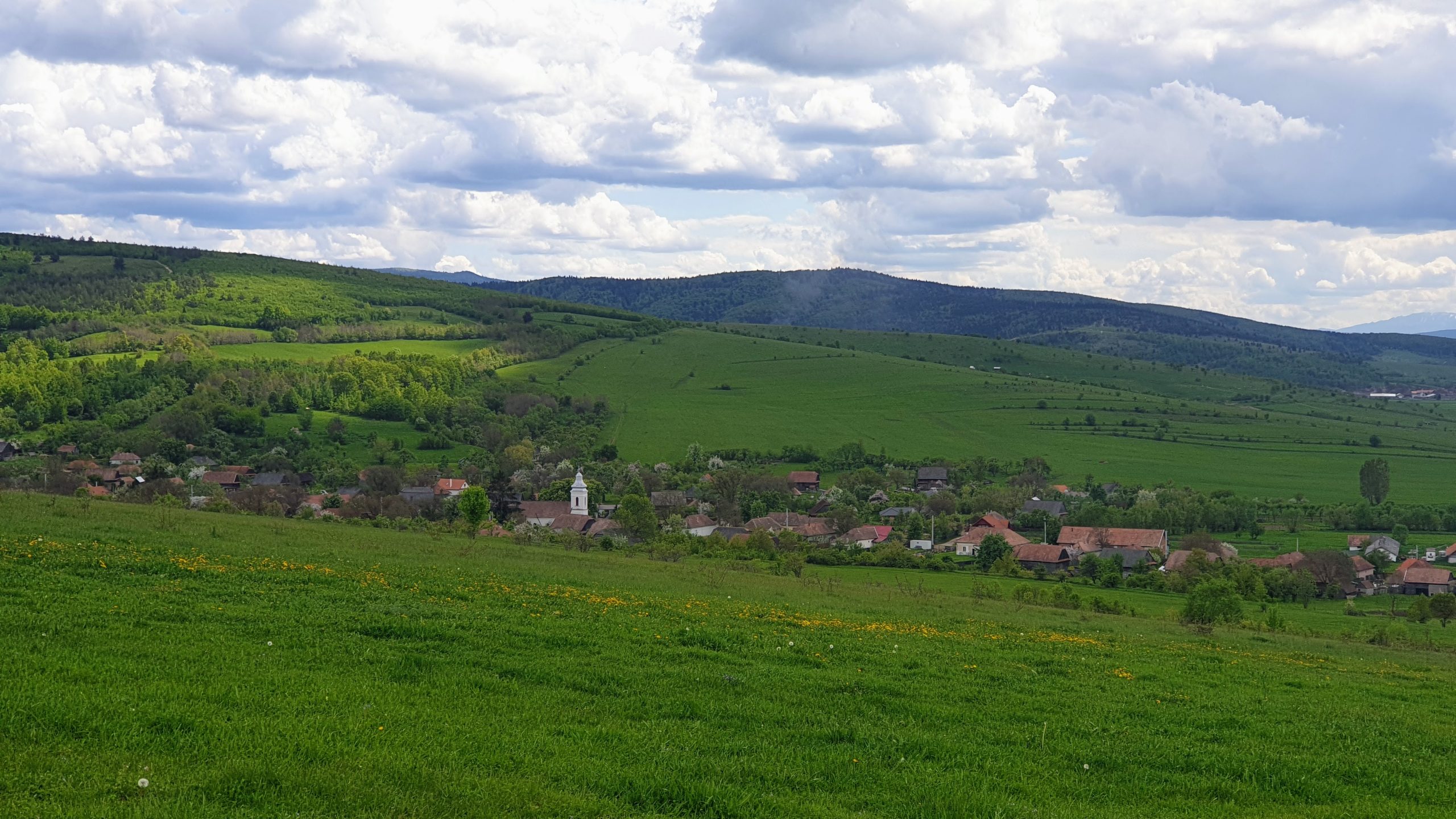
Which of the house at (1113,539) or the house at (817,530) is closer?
the house at (1113,539)

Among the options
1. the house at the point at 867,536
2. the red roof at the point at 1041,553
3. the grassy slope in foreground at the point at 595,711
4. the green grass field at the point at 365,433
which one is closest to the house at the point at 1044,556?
the red roof at the point at 1041,553

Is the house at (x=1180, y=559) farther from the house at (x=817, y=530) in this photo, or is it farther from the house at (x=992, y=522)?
the house at (x=817, y=530)

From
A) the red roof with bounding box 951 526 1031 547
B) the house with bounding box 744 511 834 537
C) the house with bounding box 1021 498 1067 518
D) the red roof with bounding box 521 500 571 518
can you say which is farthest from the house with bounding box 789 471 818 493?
the red roof with bounding box 521 500 571 518

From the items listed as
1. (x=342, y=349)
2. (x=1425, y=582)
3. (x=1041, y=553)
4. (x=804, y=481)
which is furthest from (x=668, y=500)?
(x=342, y=349)

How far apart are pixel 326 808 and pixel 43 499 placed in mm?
34020

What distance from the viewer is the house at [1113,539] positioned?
96000 mm

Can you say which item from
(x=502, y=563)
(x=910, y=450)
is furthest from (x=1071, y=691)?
(x=910, y=450)

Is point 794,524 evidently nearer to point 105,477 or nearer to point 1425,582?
point 1425,582

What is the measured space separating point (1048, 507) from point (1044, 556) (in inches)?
1082

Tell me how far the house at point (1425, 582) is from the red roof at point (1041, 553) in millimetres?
24602

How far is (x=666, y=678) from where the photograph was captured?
49.4 feet

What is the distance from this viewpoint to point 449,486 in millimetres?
105938

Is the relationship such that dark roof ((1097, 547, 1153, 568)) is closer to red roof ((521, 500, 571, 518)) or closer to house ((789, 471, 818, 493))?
house ((789, 471, 818, 493))

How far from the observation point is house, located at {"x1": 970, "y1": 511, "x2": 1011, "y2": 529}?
104562mm
